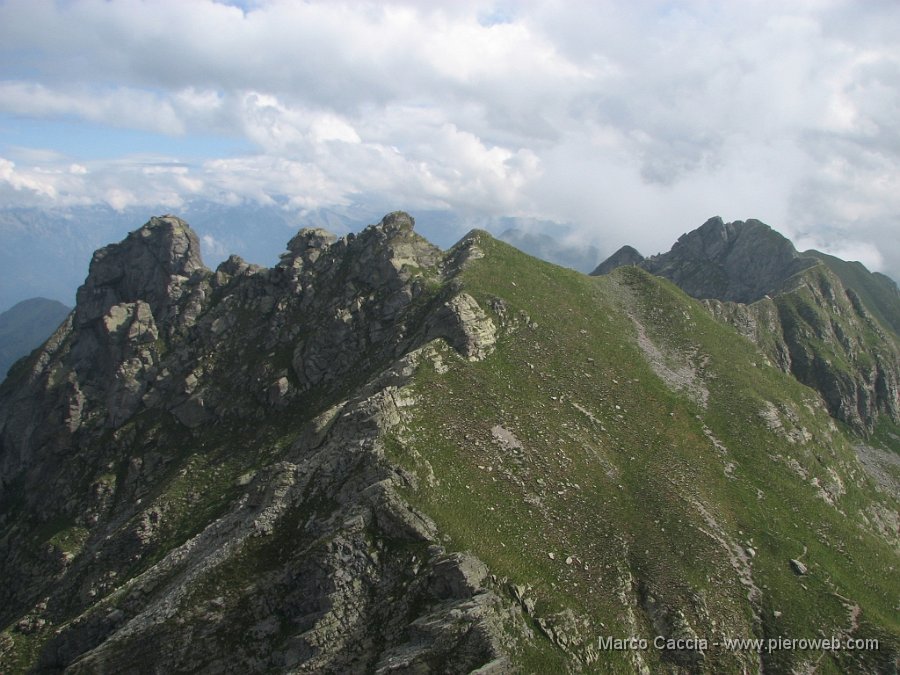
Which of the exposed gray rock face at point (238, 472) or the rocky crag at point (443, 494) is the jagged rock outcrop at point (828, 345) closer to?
the rocky crag at point (443, 494)

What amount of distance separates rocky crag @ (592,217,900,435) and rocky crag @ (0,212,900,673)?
31.5m

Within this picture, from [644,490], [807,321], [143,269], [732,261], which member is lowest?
[644,490]

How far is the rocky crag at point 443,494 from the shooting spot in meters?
29.9

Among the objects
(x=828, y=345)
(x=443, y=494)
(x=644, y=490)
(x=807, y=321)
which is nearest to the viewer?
(x=443, y=494)

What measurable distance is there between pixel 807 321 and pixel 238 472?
12985 centimetres

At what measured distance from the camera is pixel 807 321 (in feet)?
403

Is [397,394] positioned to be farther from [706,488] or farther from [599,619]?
[706,488]

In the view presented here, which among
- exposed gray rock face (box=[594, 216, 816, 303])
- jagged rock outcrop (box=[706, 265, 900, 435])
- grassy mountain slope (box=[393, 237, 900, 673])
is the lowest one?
grassy mountain slope (box=[393, 237, 900, 673])

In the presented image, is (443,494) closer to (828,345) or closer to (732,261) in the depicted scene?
(828,345)

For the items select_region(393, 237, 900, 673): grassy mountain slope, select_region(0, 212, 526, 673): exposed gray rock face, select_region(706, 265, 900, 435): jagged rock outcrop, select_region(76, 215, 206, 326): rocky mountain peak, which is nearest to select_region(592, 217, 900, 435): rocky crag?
select_region(706, 265, 900, 435): jagged rock outcrop

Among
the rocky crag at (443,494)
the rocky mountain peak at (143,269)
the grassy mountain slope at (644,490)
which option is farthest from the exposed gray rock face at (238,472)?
the grassy mountain slope at (644,490)

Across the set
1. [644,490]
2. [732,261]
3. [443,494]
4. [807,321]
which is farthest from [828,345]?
[443,494]

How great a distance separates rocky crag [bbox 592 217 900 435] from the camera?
367 feet

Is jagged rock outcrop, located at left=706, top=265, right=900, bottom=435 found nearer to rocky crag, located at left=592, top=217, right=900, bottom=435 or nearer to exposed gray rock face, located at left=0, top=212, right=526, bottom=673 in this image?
rocky crag, located at left=592, top=217, right=900, bottom=435
